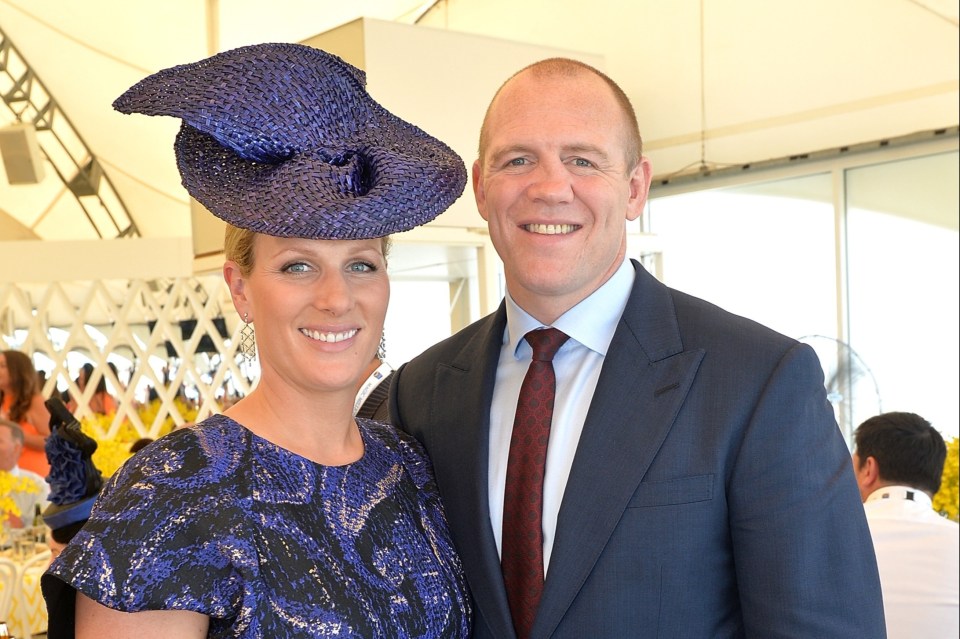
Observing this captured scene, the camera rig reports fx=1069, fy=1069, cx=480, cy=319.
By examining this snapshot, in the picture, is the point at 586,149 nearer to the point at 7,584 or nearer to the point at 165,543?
the point at 165,543

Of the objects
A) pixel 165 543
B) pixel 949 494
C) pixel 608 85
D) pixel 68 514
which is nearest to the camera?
pixel 165 543

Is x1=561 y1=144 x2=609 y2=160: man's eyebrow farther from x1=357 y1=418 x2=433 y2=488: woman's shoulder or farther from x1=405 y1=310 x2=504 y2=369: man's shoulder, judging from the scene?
x1=357 y1=418 x2=433 y2=488: woman's shoulder

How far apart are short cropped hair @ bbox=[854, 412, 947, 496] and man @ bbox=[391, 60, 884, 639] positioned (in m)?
1.60

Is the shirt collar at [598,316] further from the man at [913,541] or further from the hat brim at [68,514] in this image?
the man at [913,541]

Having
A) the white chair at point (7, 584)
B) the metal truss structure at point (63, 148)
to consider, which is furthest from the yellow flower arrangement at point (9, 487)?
the metal truss structure at point (63, 148)

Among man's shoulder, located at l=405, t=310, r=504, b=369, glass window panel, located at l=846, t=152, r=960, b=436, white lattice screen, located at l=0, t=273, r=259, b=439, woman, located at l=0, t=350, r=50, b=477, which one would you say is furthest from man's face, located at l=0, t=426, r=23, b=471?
glass window panel, located at l=846, t=152, r=960, b=436

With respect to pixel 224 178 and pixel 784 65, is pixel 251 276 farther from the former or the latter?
pixel 784 65

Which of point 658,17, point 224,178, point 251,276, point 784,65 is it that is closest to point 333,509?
point 251,276

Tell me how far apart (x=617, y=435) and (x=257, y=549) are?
1.46 feet

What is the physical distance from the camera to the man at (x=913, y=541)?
2660 mm

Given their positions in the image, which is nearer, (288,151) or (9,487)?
(288,151)

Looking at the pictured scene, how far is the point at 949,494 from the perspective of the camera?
3.11 meters

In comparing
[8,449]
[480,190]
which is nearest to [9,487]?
[8,449]

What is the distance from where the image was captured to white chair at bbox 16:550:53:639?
118 inches
